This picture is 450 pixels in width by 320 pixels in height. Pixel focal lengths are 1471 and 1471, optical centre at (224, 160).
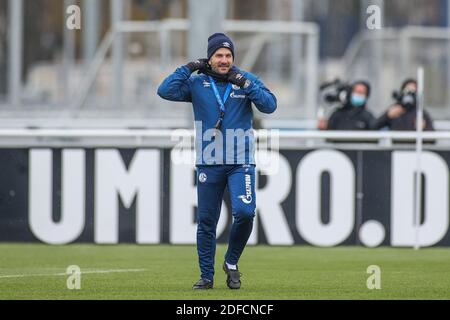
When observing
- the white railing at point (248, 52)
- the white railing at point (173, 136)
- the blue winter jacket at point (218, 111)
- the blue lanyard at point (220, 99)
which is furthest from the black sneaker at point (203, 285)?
the white railing at point (248, 52)

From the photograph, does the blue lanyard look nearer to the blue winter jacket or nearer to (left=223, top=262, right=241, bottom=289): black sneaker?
the blue winter jacket

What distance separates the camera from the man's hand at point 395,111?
19.4 metres

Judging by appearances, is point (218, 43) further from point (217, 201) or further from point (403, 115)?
point (403, 115)

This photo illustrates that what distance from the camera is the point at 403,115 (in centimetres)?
1941

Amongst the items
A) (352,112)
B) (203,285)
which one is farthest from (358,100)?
(203,285)

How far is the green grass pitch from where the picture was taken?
41.1 feet

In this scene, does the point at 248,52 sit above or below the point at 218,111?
above

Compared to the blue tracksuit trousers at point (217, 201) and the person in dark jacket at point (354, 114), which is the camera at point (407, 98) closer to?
the person in dark jacket at point (354, 114)

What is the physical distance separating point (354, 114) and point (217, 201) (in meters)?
7.20

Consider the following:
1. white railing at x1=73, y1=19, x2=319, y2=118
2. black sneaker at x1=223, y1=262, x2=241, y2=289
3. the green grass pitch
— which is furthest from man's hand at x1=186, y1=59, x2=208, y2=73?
white railing at x1=73, y1=19, x2=319, y2=118

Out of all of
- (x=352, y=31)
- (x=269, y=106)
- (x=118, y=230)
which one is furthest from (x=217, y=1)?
(x=352, y=31)

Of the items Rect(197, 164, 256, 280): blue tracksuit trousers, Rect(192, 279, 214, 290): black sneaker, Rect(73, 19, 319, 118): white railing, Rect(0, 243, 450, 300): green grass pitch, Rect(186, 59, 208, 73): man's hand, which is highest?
Rect(73, 19, 319, 118): white railing

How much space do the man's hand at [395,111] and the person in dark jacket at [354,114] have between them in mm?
278

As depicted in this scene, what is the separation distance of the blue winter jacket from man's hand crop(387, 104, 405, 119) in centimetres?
678
